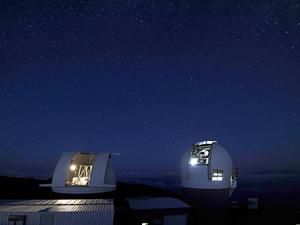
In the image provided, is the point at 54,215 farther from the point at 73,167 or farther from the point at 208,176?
the point at 73,167

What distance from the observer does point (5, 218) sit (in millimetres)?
14188

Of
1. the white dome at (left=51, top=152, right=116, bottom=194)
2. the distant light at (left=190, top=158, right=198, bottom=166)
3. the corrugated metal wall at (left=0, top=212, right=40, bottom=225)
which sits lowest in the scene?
the corrugated metal wall at (left=0, top=212, right=40, bottom=225)

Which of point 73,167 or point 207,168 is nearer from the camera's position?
point 207,168

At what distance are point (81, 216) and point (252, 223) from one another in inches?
494

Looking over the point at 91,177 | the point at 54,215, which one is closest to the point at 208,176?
the point at 91,177

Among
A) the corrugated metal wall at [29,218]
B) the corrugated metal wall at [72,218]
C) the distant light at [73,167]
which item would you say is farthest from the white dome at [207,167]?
the corrugated metal wall at [29,218]

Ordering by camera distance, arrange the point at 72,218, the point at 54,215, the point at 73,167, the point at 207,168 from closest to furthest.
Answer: the point at 54,215, the point at 72,218, the point at 207,168, the point at 73,167

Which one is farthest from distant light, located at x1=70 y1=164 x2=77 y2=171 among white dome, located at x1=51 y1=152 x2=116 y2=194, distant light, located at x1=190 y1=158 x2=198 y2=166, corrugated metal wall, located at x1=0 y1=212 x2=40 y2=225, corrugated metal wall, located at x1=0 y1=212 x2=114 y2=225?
Result: corrugated metal wall, located at x1=0 y1=212 x2=114 y2=225

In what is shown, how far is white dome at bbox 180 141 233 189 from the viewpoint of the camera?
71.3 ft

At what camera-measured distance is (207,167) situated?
2183 cm

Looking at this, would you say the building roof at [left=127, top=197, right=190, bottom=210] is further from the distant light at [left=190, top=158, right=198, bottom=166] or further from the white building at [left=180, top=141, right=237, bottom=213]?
the distant light at [left=190, top=158, right=198, bottom=166]

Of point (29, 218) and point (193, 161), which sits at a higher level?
point (193, 161)

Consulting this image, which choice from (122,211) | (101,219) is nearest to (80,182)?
(122,211)

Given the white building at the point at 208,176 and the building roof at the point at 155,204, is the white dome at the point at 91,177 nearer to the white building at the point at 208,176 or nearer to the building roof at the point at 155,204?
the building roof at the point at 155,204
